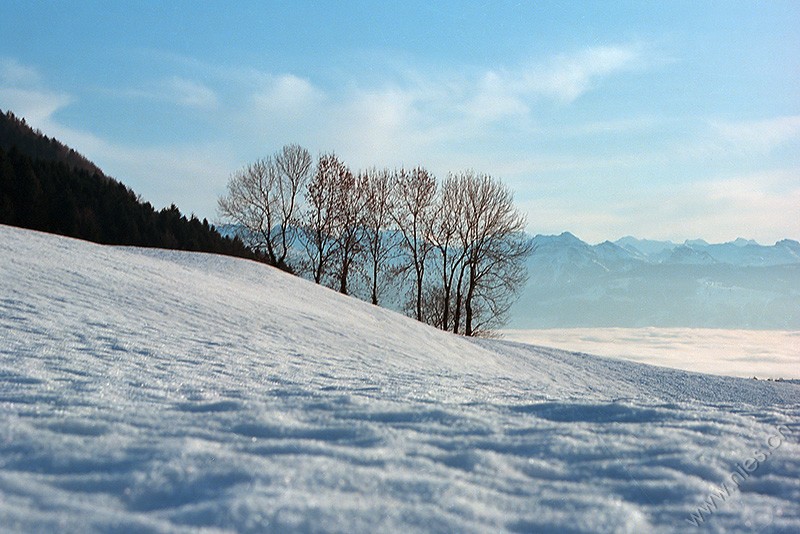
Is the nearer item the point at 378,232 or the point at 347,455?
the point at 347,455

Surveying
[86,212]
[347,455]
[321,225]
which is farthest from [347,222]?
[347,455]

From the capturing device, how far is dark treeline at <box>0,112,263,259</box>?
125 feet

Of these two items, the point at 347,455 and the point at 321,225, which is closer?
the point at 347,455

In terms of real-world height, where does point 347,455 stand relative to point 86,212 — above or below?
below

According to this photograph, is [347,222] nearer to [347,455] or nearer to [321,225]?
[321,225]

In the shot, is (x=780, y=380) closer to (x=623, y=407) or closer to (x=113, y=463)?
(x=623, y=407)

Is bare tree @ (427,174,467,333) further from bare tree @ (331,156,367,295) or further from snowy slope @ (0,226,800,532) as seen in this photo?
snowy slope @ (0,226,800,532)

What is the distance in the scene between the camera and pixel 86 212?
40.8 metres

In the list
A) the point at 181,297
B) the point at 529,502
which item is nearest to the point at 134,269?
the point at 181,297

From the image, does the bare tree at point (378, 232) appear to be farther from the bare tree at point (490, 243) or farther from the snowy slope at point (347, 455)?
the snowy slope at point (347, 455)

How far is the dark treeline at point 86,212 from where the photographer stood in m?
38.2

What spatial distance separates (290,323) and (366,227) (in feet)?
72.4

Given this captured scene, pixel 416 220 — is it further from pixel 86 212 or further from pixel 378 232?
pixel 86 212

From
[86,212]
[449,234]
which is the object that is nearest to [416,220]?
[449,234]
